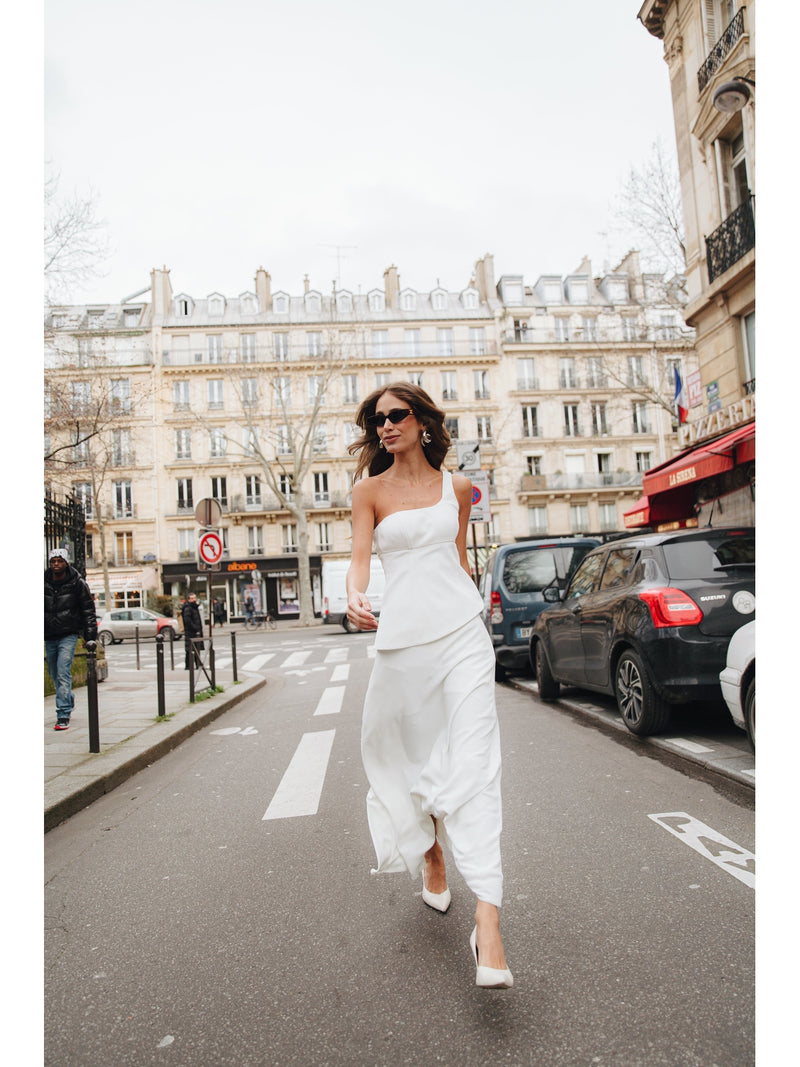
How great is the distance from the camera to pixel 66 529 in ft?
40.2

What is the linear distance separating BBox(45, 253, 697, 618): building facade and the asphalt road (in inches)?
1620

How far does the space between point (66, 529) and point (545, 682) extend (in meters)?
7.96

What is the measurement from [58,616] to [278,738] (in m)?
3.19

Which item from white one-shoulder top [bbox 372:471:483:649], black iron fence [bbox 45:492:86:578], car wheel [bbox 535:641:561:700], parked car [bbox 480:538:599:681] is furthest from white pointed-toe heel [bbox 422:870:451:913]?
black iron fence [bbox 45:492:86:578]

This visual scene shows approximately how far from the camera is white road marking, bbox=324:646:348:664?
1752 centimetres

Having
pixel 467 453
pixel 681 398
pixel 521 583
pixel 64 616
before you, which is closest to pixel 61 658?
pixel 64 616

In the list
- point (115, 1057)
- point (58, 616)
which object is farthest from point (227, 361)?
point (115, 1057)

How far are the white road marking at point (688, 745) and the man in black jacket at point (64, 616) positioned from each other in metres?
6.27

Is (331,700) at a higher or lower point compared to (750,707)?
lower

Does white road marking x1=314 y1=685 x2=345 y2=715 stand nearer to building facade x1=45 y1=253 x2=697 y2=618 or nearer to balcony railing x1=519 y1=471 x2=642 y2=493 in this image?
building facade x1=45 y1=253 x2=697 y2=618

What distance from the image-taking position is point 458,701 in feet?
8.91

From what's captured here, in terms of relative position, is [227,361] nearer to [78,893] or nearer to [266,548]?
[266,548]

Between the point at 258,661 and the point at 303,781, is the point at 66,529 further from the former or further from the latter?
the point at 303,781
